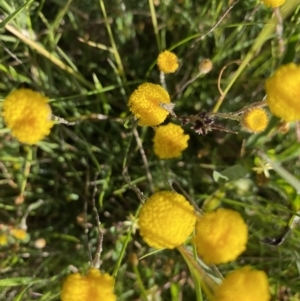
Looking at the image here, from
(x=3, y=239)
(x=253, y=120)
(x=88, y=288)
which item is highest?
(x=253, y=120)


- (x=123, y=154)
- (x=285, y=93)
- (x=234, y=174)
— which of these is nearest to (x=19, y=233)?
(x=123, y=154)

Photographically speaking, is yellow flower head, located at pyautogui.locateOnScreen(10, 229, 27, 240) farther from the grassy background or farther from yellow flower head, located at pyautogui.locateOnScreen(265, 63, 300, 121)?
yellow flower head, located at pyautogui.locateOnScreen(265, 63, 300, 121)

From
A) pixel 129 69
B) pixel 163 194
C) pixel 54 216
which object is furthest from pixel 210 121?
pixel 54 216

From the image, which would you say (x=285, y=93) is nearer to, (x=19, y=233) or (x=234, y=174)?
(x=234, y=174)

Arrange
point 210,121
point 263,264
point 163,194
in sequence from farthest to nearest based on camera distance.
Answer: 1. point 263,264
2. point 210,121
3. point 163,194

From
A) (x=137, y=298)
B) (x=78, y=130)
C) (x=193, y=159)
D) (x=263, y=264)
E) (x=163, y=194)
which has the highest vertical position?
(x=163, y=194)

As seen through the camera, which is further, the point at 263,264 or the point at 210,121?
the point at 263,264

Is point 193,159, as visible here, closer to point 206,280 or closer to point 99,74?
point 99,74
